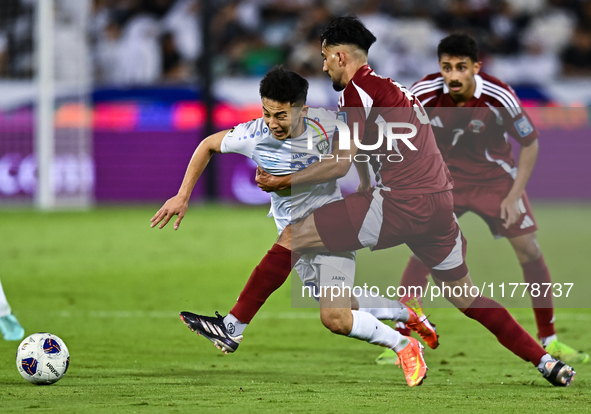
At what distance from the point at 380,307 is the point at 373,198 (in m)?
0.71

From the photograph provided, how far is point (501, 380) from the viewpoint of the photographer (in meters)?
4.78

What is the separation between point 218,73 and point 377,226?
12.0 metres

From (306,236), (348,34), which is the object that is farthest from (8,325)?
(348,34)

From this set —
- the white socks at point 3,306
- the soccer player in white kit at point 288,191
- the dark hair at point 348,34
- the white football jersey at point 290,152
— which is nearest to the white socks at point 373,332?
the soccer player in white kit at point 288,191

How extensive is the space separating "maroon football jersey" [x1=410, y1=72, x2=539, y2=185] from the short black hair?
1315 mm

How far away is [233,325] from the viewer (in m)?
4.49

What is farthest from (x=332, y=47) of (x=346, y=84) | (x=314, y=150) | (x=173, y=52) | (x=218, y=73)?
(x=173, y=52)

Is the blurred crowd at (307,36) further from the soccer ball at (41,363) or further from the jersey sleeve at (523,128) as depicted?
the soccer ball at (41,363)

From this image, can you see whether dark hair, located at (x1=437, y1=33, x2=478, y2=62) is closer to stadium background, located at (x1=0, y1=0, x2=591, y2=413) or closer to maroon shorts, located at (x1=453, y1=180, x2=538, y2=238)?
maroon shorts, located at (x1=453, y1=180, x2=538, y2=238)

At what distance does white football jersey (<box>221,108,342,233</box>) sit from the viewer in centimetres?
457

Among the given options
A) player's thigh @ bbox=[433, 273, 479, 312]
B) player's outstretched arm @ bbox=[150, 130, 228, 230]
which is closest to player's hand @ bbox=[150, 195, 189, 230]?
player's outstretched arm @ bbox=[150, 130, 228, 230]

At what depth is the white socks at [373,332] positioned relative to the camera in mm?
4462

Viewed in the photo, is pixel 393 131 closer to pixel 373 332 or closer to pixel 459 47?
pixel 373 332

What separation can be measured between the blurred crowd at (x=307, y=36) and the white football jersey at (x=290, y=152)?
36.2ft
